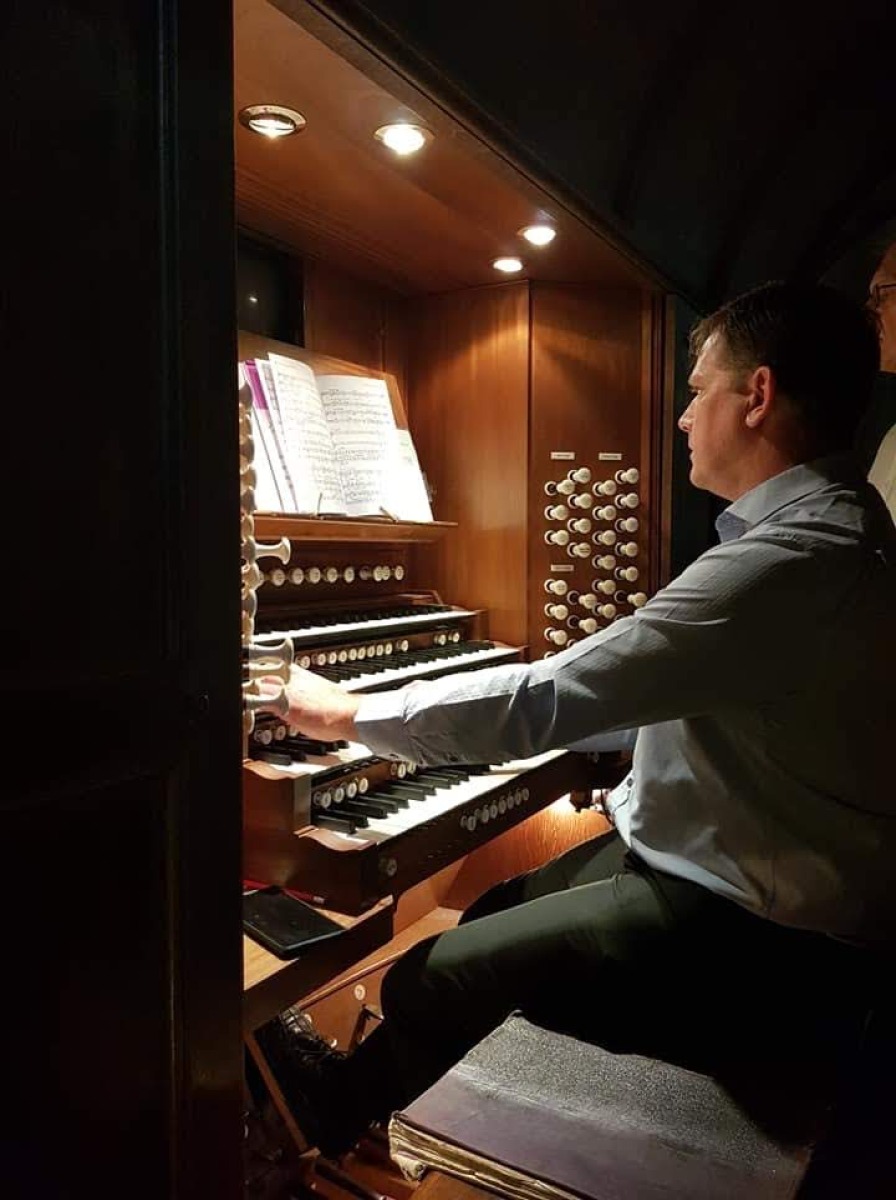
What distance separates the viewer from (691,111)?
263cm

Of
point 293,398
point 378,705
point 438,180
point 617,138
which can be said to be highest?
point 617,138

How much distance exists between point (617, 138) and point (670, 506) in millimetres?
1083

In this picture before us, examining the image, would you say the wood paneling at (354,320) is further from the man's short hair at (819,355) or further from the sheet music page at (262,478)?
the man's short hair at (819,355)

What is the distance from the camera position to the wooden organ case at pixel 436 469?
170cm

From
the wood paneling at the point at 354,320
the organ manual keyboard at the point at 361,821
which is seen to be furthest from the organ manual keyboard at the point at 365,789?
the wood paneling at the point at 354,320

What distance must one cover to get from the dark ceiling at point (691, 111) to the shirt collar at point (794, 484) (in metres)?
0.91

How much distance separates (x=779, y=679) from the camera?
1439 millimetres

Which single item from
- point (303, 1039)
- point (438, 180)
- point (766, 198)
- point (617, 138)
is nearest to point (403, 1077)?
point (303, 1039)

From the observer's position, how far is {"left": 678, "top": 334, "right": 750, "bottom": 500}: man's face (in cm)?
175

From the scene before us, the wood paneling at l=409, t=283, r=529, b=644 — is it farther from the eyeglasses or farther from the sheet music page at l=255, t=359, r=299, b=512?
the eyeglasses

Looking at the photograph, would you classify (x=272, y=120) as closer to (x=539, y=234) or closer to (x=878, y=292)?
(x=539, y=234)

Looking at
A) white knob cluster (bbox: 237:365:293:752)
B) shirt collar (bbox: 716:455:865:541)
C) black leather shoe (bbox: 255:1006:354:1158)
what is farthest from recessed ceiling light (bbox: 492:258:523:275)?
black leather shoe (bbox: 255:1006:354:1158)

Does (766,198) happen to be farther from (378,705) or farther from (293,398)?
(378,705)

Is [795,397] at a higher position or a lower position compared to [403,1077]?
higher
